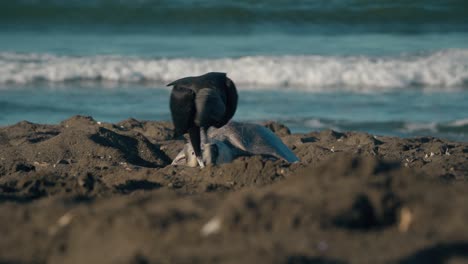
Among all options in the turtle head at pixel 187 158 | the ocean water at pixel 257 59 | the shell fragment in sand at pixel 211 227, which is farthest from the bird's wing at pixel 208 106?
the ocean water at pixel 257 59

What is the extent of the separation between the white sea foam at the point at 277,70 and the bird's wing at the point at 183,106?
8.04m

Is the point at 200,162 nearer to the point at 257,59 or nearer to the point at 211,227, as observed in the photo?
the point at 211,227

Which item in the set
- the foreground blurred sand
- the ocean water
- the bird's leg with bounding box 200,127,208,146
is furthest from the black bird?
the ocean water

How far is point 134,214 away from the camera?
3498mm

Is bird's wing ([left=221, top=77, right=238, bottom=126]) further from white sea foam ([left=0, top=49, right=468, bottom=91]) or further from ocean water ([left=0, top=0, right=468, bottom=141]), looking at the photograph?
white sea foam ([left=0, top=49, right=468, bottom=91])

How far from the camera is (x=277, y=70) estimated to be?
1597 centimetres

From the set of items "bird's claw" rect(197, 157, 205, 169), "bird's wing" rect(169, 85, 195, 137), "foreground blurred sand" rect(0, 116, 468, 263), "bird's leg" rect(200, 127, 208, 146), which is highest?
"bird's wing" rect(169, 85, 195, 137)

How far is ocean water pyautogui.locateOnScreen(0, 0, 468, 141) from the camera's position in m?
12.5

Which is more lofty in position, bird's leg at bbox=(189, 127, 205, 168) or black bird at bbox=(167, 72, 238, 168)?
black bird at bbox=(167, 72, 238, 168)

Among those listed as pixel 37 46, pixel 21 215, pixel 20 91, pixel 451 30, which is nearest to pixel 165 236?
pixel 21 215

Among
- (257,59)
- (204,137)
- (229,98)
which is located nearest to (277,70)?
(257,59)

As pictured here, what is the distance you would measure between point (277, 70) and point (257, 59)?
109 centimetres

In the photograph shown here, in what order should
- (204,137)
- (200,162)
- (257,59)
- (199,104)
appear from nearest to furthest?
(199,104) < (200,162) < (204,137) < (257,59)

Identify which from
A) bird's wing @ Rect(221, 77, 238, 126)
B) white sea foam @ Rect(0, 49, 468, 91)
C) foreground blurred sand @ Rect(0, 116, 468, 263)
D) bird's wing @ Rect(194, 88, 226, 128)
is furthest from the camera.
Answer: white sea foam @ Rect(0, 49, 468, 91)
